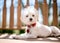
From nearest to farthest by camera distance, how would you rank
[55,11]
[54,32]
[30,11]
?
[30,11] → [54,32] → [55,11]

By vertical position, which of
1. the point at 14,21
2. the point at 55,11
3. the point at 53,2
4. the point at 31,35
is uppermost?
the point at 53,2

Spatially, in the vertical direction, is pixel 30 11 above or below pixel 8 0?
below

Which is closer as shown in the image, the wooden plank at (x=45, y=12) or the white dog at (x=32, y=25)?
the white dog at (x=32, y=25)

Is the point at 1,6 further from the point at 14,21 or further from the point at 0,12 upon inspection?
the point at 14,21

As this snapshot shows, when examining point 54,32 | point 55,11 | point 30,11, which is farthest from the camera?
point 55,11

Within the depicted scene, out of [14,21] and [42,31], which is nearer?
[42,31]

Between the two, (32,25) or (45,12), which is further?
(45,12)

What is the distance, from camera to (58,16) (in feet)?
7.09

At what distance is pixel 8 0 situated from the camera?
2.24m

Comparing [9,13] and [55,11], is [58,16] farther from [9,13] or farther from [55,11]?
[9,13]

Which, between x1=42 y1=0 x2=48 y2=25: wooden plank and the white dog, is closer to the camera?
A: the white dog

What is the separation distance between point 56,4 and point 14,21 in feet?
2.38

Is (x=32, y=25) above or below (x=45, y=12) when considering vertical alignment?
below

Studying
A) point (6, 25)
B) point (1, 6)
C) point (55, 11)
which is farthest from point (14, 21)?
point (55, 11)
